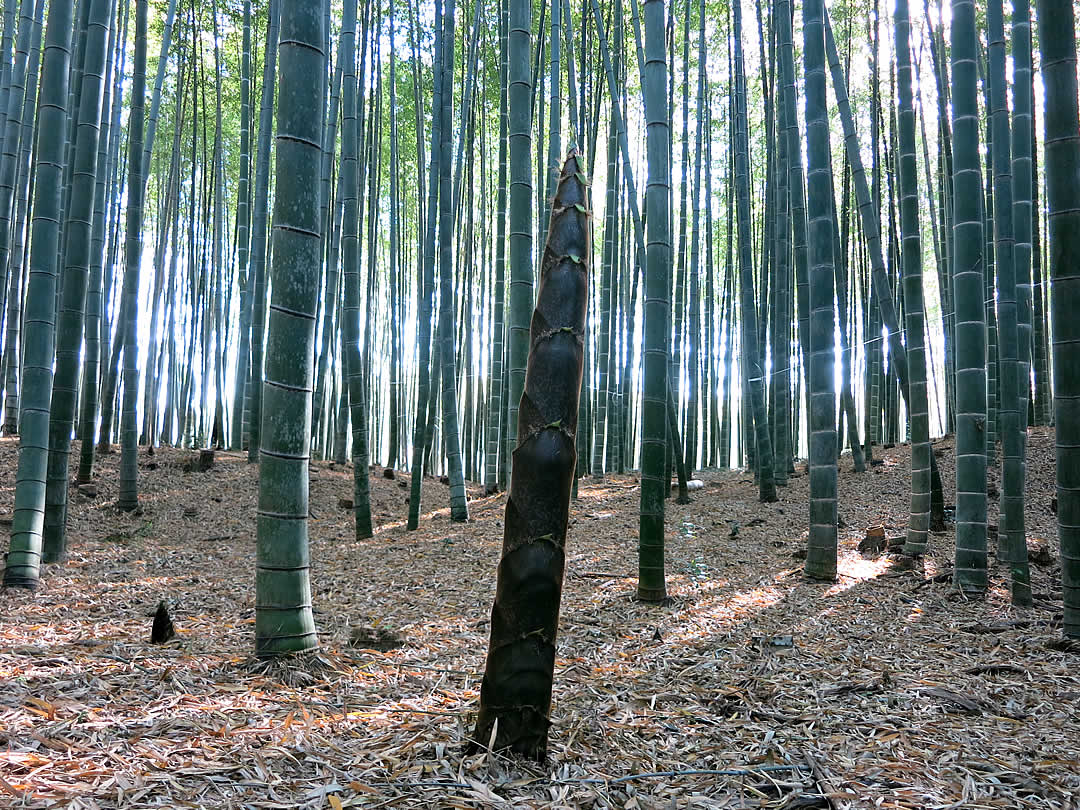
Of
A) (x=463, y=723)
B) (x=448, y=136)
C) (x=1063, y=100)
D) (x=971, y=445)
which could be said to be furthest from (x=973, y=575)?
(x=448, y=136)

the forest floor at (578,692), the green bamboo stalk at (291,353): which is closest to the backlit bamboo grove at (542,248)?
the green bamboo stalk at (291,353)

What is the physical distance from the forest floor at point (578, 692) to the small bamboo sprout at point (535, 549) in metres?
0.09

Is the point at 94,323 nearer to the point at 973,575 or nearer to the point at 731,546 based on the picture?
the point at 731,546

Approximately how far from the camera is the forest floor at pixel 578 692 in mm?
1377

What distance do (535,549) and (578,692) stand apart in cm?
83

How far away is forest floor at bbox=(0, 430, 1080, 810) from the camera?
4.52ft

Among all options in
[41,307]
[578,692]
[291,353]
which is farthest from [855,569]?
[41,307]

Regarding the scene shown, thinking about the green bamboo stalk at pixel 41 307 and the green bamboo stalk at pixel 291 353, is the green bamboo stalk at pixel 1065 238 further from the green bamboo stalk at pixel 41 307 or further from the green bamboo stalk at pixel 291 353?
the green bamboo stalk at pixel 41 307

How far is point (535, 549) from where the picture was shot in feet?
4.64

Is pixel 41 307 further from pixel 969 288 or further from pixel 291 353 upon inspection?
pixel 969 288

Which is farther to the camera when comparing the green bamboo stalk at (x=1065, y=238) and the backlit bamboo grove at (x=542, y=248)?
the green bamboo stalk at (x=1065, y=238)

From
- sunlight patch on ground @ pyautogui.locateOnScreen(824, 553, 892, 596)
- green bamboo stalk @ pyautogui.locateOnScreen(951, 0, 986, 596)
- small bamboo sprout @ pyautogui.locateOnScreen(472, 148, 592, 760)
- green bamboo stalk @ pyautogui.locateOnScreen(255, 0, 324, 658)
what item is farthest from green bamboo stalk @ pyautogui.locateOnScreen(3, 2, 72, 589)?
green bamboo stalk @ pyautogui.locateOnScreen(951, 0, 986, 596)

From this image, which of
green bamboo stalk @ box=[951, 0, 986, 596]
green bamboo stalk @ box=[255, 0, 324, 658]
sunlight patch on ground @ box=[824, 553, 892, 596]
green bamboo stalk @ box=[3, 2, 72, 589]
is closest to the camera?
green bamboo stalk @ box=[255, 0, 324, 658]

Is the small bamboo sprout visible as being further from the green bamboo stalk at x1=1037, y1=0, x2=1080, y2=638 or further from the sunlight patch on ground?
the sunlight patch on ground
